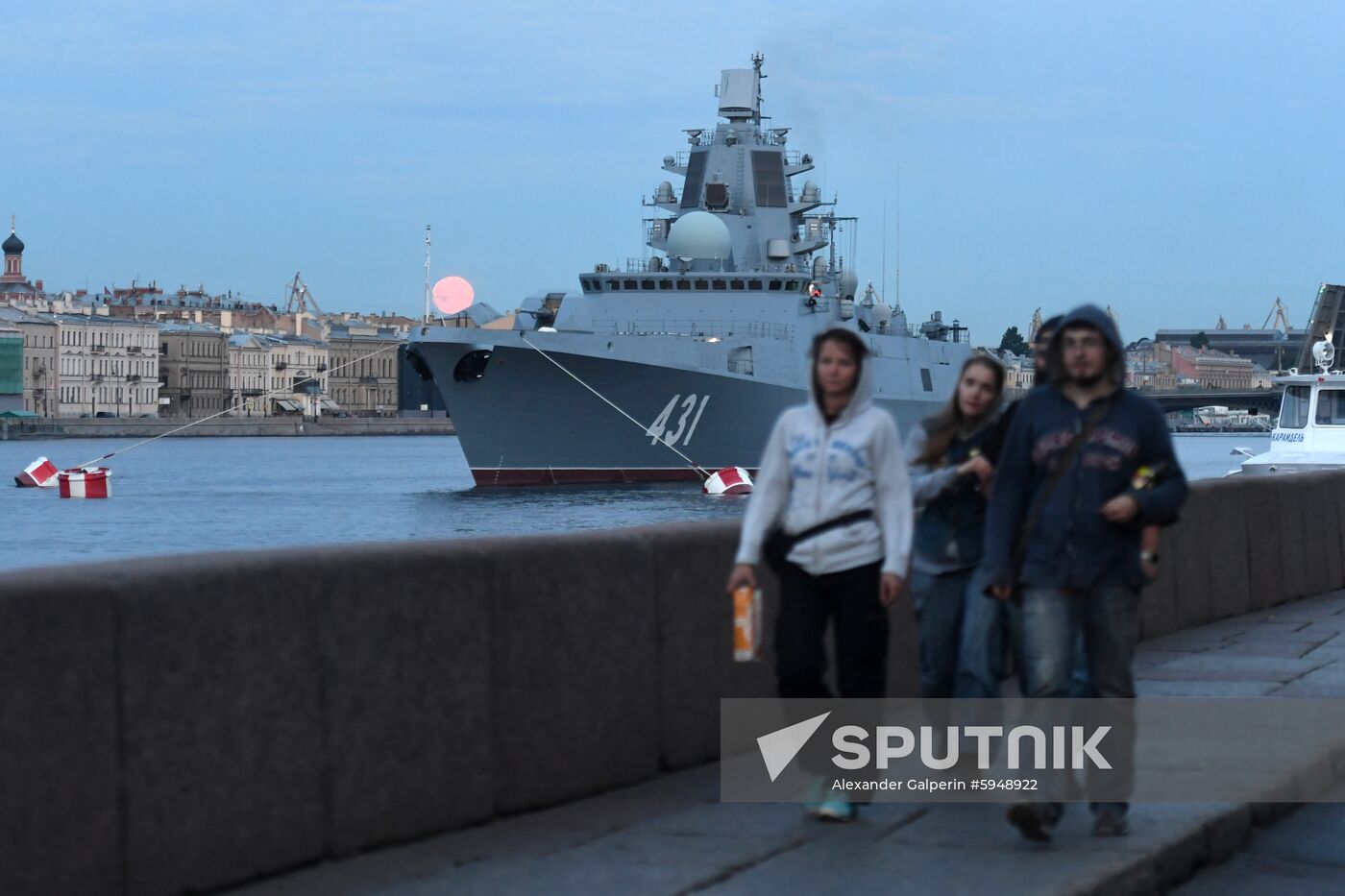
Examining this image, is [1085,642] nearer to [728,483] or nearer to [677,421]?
[728,483]

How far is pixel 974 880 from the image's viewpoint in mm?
5145

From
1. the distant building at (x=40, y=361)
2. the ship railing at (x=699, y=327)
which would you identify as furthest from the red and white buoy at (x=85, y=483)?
the distant building at (x=40, y=361)

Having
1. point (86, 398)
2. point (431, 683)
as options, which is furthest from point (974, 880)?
point (86, 398)

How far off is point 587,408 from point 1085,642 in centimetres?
4508

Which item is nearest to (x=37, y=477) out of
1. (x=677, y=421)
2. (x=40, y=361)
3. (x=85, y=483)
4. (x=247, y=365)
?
(x=85, y=483)

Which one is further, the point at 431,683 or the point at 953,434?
the point at 953,434

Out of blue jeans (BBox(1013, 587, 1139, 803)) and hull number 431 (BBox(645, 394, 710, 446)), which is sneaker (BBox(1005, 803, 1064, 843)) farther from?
hull number 431 (BBox(645, 394, 710, 446))

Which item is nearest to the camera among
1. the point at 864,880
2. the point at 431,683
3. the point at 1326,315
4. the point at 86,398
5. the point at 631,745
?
the point at 864,880

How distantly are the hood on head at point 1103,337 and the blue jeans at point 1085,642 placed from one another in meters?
0.59

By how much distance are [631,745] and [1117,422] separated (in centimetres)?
215

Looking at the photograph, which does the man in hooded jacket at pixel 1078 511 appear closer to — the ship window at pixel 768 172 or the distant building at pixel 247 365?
the ship window at pixel 768 172

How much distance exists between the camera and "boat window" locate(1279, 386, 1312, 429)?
2884 centimetres

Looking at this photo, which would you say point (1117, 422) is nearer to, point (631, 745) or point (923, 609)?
point (923, 609)

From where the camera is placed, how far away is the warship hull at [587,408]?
49.5 metres
